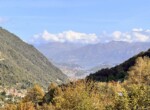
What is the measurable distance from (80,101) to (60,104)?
16.8ft

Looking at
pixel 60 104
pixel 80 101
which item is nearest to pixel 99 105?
pixel 80 101

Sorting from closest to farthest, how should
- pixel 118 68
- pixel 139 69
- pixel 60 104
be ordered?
pixel 60 104 < pixel 139 69 < pixel 118 68

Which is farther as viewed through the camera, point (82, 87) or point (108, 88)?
point (108, 88)

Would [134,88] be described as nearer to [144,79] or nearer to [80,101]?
[80,101]

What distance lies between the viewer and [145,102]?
42438mm

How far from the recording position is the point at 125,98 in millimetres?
42281

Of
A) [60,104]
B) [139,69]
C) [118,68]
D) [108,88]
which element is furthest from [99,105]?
[118,68]

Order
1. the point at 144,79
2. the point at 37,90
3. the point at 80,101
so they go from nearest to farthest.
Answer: the point at 80,101 → the point at 144,79 → the point at 37,90

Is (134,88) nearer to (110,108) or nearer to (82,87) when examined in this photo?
(110,108)

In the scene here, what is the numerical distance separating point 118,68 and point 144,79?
48.3 metres

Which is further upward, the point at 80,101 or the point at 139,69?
the point at 139,69

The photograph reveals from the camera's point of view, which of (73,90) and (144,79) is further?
(144,79)

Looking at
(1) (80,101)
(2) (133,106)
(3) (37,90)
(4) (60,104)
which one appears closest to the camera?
(2) (133,106)

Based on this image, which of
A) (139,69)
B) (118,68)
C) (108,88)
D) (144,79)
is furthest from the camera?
(118,68)
